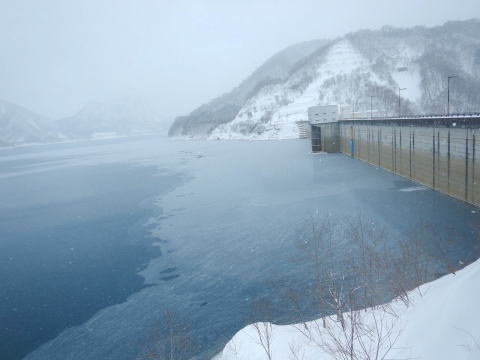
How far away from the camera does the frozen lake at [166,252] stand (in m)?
11.4

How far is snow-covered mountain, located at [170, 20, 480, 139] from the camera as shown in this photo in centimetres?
10656

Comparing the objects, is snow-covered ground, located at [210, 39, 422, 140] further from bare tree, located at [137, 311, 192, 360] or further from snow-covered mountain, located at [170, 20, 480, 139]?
bare tree, located at [137, 311, 192, 360]

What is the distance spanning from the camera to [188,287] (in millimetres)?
13438

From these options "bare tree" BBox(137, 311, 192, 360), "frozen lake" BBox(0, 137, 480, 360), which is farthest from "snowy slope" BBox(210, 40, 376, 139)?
"bare tree" BBox(137, 311, 192, 360)

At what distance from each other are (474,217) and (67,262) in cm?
Result: 2051

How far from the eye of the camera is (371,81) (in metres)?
122

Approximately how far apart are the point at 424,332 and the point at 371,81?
128 metres

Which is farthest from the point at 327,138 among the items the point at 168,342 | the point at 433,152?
the point at 168,342

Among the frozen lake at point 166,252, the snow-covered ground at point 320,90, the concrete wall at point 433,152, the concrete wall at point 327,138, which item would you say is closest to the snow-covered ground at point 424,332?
the frozen lake at point 166,252

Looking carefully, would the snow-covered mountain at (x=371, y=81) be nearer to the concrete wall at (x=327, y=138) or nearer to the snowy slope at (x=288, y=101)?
the snowy slope at (x=288, y=101)

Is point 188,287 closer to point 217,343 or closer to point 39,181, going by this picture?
point 217,343

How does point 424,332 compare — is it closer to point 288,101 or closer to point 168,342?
point 168,342

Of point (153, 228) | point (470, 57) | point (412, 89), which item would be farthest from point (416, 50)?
point (153, 228)

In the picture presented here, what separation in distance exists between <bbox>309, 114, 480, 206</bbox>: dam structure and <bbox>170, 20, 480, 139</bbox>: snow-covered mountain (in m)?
58.1
